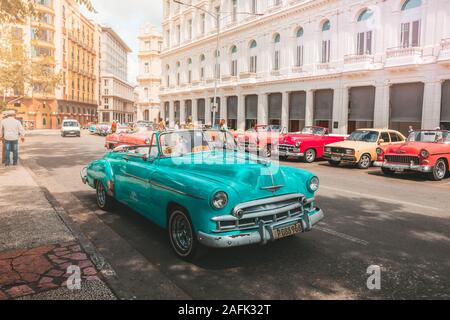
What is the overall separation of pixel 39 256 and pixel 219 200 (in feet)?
7.75

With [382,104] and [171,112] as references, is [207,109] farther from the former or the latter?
[382,104]

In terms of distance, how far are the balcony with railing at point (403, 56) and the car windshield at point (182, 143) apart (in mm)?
19413

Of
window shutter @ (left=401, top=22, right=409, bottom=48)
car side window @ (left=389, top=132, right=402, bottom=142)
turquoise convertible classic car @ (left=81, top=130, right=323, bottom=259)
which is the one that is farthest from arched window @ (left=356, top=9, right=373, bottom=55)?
turquoise convertible classic car @ (left=81, top=130, right=323, bottom=259)

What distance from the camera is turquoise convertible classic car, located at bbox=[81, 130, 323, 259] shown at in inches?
165

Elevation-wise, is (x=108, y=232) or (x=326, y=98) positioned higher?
(x=326, y=98)

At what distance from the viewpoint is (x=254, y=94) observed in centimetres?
3416

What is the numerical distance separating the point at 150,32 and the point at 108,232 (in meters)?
72.8

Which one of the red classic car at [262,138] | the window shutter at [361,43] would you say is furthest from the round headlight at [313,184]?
the window shutter at [361,43]

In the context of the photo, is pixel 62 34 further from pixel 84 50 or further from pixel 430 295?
pixel 430 295

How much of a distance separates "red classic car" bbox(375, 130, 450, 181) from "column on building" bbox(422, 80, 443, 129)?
9737mm

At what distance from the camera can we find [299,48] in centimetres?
2912

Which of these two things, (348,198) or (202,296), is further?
(348,198)

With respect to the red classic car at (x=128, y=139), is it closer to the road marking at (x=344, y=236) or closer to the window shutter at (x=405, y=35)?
the road marking at (x=344, y=236)

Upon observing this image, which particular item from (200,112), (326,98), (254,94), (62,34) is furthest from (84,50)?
(326,98)
